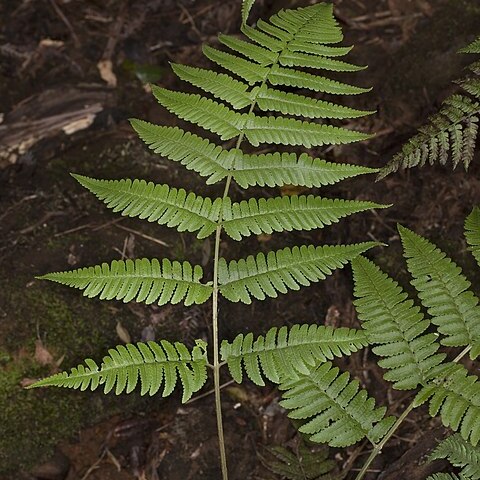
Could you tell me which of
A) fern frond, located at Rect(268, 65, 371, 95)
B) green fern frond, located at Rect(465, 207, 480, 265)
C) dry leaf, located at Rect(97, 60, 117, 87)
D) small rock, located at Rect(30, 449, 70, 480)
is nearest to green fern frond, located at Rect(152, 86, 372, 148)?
fern frond, located at Rect(268, 65, 371, 95)

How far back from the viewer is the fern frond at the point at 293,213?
3.19 m

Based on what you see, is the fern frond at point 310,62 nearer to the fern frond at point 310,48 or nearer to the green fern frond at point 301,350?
the fern frond at point 310,48

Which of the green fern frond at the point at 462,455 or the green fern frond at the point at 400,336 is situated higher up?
the green fern frond at the point at 400,336

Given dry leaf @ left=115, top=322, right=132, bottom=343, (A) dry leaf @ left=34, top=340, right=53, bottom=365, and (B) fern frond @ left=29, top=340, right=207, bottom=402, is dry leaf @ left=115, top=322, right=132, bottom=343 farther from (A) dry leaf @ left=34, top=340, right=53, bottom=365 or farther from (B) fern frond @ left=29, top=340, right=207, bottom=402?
(B) fern frond @ left=29, top=340, right=207, bottom=402

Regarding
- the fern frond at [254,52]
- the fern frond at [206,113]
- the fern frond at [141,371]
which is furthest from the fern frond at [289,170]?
the fern frond at [141,371]

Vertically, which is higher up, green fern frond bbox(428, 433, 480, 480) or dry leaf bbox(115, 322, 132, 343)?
dry leaf bbox(115, 322, 132, 343)

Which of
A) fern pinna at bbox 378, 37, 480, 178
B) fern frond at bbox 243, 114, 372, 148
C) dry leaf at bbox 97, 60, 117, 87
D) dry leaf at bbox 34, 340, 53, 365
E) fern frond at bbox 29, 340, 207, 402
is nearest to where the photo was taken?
fern frond at bbox 29, 340, 207, 402

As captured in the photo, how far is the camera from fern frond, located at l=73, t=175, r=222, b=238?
324cm

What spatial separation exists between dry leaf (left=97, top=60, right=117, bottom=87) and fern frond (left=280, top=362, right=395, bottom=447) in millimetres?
2466

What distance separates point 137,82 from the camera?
4.68 m

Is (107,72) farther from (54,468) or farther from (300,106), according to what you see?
(54,468)

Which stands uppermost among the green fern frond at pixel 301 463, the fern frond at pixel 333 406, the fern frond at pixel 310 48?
the fern frond at pixel 310 48

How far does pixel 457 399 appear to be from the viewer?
3.12 meters

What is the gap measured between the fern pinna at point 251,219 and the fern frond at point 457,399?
0.30 meters
